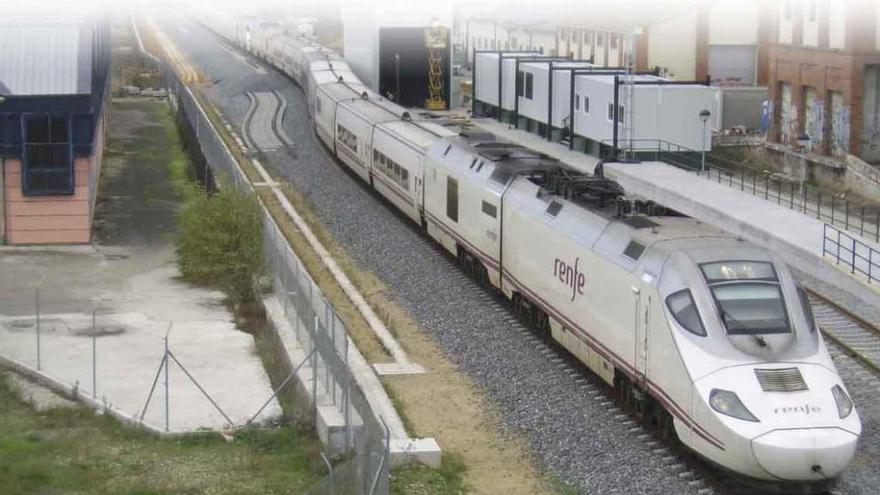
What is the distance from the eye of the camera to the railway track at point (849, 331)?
2460 cm

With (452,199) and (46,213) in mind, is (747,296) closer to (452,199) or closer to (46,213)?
(452,199)

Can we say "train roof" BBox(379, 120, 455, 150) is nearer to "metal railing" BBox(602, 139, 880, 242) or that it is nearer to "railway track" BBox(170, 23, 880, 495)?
"railway track" BBox(170, 23, 880, 495)

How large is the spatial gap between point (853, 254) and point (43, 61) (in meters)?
19.3

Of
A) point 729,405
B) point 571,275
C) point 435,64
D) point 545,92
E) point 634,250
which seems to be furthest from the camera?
point 435,64

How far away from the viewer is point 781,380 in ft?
56.7

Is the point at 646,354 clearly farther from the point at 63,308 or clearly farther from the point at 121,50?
the point at 121,50

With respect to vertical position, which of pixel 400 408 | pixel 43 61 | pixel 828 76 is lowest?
pixel 400 408

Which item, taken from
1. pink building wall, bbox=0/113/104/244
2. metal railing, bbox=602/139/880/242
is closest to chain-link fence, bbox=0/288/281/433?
pink building wall, bbox=0/113/104/244

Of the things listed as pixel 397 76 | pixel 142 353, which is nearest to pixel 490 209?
pixel 142 353

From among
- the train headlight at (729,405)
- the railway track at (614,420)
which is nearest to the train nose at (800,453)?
the train headlight at (729,405)

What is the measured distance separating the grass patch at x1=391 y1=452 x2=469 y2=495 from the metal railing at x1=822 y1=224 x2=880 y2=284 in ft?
45.6

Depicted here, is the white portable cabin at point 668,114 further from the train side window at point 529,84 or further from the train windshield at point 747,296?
the train windshield at point 747,296

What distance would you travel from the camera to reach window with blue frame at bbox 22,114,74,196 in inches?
1359

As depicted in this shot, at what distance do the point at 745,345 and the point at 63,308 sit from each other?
15.7 metres
